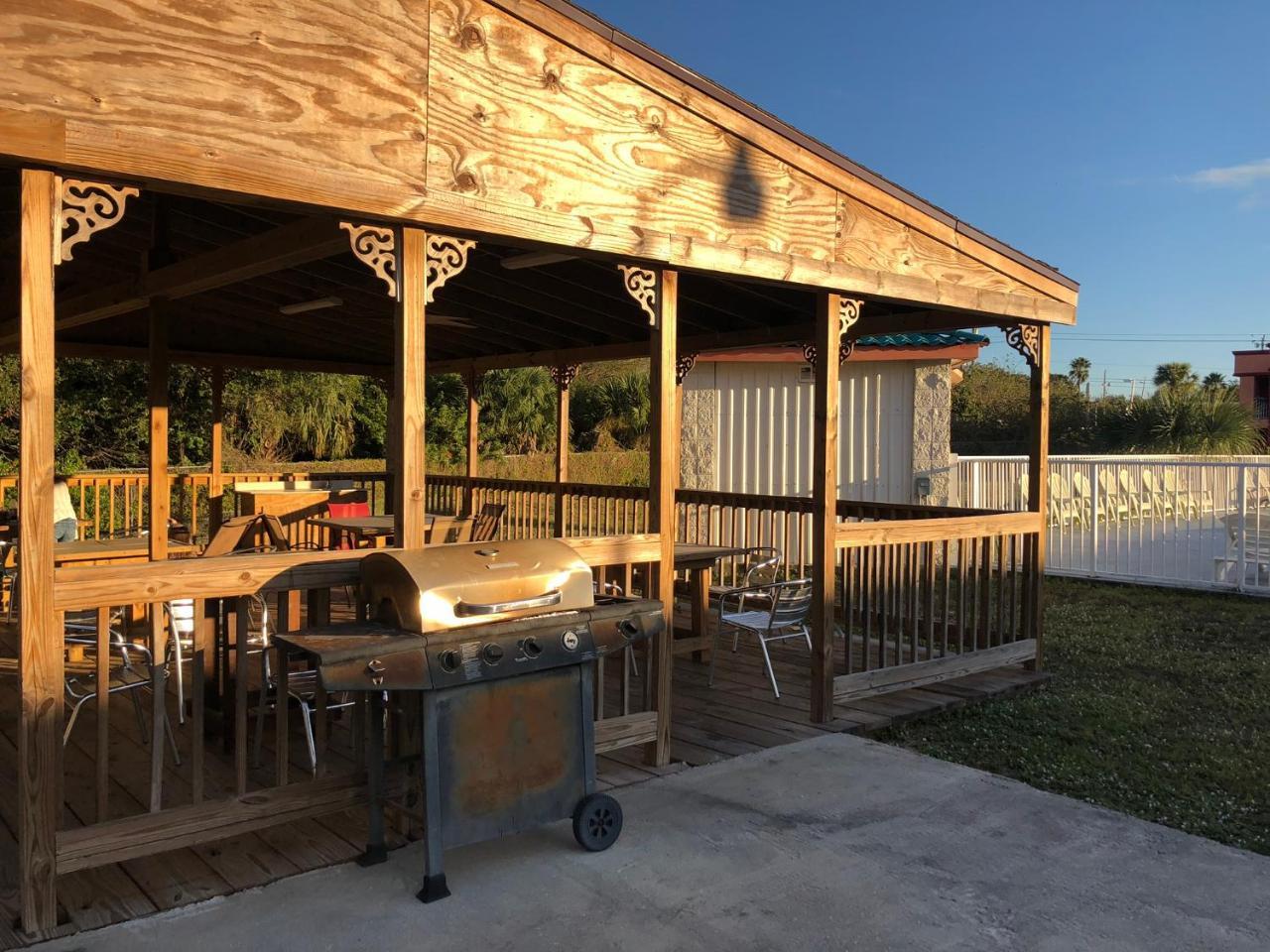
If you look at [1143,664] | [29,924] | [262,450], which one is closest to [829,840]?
[29,924]

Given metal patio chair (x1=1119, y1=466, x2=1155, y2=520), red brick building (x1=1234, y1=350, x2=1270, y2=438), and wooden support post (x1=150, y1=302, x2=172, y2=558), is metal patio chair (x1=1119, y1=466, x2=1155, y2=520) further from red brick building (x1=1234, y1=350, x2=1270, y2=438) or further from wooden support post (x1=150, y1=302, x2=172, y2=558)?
red brick building (x1=1234, y1=350, x2=1270, y2=438)

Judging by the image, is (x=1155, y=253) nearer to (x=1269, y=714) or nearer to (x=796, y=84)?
(x=796, y=84)

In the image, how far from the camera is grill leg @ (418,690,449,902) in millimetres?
3350

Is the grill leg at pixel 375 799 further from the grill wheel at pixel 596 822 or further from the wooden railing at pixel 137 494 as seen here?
the wooden railing at pixel 137 494

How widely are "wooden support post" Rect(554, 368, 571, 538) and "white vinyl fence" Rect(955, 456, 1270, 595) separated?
18.2 ft

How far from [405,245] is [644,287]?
4.24 ft

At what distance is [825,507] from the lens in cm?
572

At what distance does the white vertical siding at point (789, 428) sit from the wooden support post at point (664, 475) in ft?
27.4

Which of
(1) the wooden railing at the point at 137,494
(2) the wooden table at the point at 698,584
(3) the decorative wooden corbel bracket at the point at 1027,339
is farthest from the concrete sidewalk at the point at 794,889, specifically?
(1) the wooden railing at the point at 137,494

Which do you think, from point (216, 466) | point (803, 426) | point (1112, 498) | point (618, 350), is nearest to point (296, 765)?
point (618, 350)

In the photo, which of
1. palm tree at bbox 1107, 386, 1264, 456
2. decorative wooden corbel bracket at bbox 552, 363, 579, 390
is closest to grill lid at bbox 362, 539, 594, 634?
decorative wooden corbel bracket at bbox 552, 363, 579, 390

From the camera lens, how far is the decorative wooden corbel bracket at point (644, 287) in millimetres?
4668

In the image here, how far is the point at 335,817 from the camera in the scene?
4141 millimetres

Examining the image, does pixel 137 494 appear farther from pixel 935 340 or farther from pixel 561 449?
pixel 935 340
